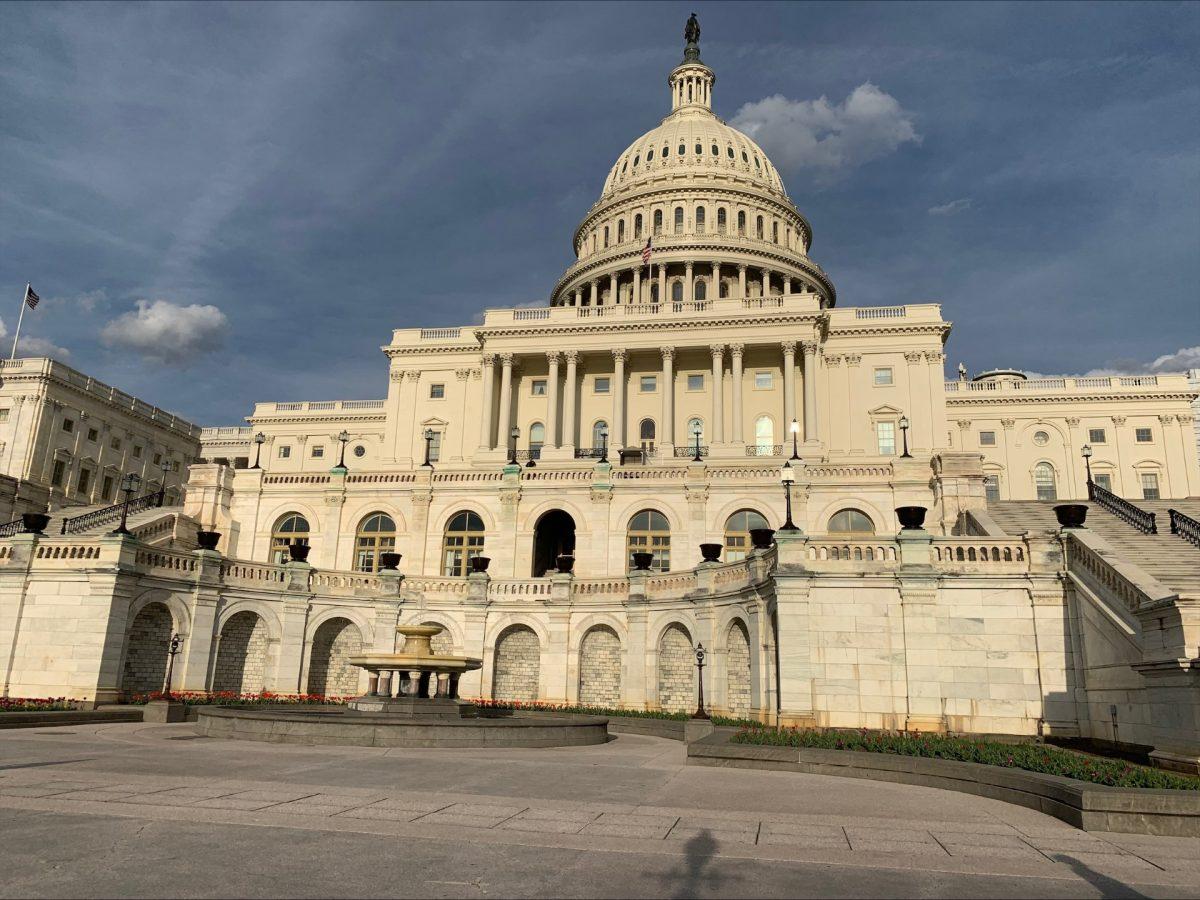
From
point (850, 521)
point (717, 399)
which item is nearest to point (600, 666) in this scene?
point (850, 521)

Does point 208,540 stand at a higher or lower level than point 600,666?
higher

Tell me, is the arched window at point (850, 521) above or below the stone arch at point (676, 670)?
above

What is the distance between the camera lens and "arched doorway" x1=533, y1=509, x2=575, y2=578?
167ft

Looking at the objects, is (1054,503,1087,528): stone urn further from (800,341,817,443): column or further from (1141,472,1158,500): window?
(1141,472,1158,500): window

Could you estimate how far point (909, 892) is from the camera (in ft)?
30.7

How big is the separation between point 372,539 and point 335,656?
1285 cm

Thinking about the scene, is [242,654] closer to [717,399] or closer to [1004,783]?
[1004,783]

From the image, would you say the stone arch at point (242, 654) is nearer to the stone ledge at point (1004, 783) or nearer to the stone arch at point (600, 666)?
the stone arch at point (600, 666)

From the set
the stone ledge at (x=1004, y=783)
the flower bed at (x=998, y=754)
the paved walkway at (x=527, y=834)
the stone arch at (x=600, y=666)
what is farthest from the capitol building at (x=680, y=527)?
the paved walkway at (x=527, y=834)

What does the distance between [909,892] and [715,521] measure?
127 ft

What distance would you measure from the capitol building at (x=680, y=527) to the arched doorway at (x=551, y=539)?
22 cm

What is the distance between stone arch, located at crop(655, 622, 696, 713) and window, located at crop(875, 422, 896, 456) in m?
49.7

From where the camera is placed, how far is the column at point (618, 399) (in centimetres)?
7900

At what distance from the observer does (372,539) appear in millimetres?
50375
